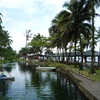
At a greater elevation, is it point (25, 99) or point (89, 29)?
point (89, 29)

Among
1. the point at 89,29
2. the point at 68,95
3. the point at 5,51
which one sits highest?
the point at 89,29

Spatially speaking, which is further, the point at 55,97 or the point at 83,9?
the point at 83,9

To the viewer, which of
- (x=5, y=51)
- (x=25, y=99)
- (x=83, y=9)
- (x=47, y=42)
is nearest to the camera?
(x=25, y=99)

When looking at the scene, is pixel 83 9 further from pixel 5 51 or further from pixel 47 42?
pixel 47 42

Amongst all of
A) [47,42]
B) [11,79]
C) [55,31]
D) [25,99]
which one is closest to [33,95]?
[25,99]

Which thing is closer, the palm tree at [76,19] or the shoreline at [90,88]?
the shoreline at [90,88]

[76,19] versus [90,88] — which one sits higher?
[76,19]

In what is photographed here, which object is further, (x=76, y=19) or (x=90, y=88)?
(x=76, y=19)

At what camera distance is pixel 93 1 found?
28.3m

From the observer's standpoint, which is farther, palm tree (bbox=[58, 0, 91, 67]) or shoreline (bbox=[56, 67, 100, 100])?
palm tree (bbox=[58, 0, 91, 67])

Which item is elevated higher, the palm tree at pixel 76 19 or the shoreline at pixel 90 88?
the palm tree at pixel 76 19

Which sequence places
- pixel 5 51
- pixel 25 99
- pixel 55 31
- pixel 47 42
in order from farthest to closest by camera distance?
pixel 47 42 → pixel 55 31 → pixel 5 51 → pixel 25 99

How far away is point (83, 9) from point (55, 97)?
75.5 feet

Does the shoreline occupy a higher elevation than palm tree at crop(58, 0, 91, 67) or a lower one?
lower
